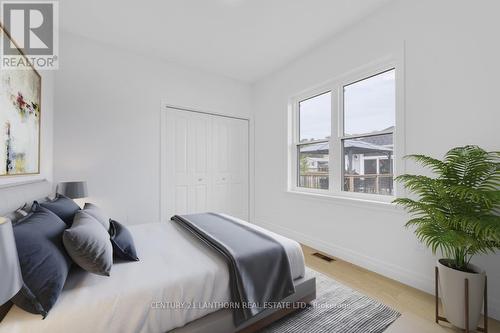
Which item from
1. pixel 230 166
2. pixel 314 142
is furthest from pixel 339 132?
pixel 230 166

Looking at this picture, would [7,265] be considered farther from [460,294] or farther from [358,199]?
[358,199]

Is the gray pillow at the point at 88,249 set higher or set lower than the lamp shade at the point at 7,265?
lower

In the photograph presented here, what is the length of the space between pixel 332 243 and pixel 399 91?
1910 millimetres

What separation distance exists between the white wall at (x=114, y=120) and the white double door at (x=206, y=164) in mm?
227

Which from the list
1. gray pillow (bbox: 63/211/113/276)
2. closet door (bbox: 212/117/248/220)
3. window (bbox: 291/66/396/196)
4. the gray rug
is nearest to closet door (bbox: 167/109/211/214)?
closet door (bbox: 212/117/248/220)

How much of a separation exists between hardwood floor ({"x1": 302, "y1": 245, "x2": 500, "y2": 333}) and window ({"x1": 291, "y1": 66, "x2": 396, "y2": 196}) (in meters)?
0.90

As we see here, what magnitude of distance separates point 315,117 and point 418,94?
1364 mm

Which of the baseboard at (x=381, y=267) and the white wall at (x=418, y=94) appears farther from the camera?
the baseboard at (x=381, y=267)

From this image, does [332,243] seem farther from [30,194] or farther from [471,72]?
[30,194]

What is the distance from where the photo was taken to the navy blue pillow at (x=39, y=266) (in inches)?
39.4

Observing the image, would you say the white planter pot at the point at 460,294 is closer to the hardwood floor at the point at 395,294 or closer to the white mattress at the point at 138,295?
the hardwood floor at the point at 395,294

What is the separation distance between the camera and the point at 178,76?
3521 mm

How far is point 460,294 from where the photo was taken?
4.97 ft

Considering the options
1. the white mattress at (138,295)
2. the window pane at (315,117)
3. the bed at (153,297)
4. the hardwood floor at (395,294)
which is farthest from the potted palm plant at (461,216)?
the window pane at (315,117)
